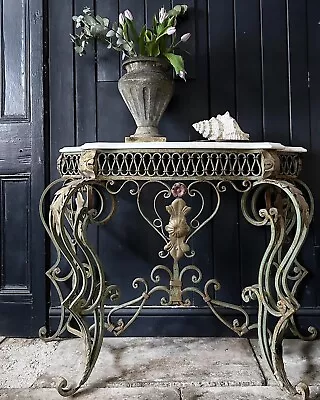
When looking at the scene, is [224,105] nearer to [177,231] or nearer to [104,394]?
[177,231]

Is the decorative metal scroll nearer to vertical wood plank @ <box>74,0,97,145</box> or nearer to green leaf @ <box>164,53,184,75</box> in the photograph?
vertical wood plank @ <box>74,0,97,145</box>

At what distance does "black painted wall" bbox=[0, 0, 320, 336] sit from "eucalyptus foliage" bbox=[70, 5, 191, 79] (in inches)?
4.3

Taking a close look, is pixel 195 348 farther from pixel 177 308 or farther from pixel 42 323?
pixel 42 323

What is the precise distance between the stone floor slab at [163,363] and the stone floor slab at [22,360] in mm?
34

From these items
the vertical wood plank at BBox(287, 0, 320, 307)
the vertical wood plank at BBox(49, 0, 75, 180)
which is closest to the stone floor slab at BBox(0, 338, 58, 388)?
the vertical wood plank at BBox(49, 0, 75, 180)

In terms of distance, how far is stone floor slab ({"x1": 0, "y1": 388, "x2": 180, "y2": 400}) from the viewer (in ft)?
4.65

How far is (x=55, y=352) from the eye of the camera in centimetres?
177

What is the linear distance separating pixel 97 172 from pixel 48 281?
67 cm

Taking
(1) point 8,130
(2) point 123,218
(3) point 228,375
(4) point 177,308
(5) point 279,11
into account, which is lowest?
(3) point 228,375

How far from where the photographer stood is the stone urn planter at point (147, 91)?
1646mm

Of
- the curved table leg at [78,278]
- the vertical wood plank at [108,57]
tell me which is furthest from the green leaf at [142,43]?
the curved table leg at [78,278]

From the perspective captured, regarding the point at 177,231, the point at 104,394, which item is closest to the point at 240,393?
the point at 104,394

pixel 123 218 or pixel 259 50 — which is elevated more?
pixel 259 50

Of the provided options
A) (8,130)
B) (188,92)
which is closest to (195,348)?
(188,92)
